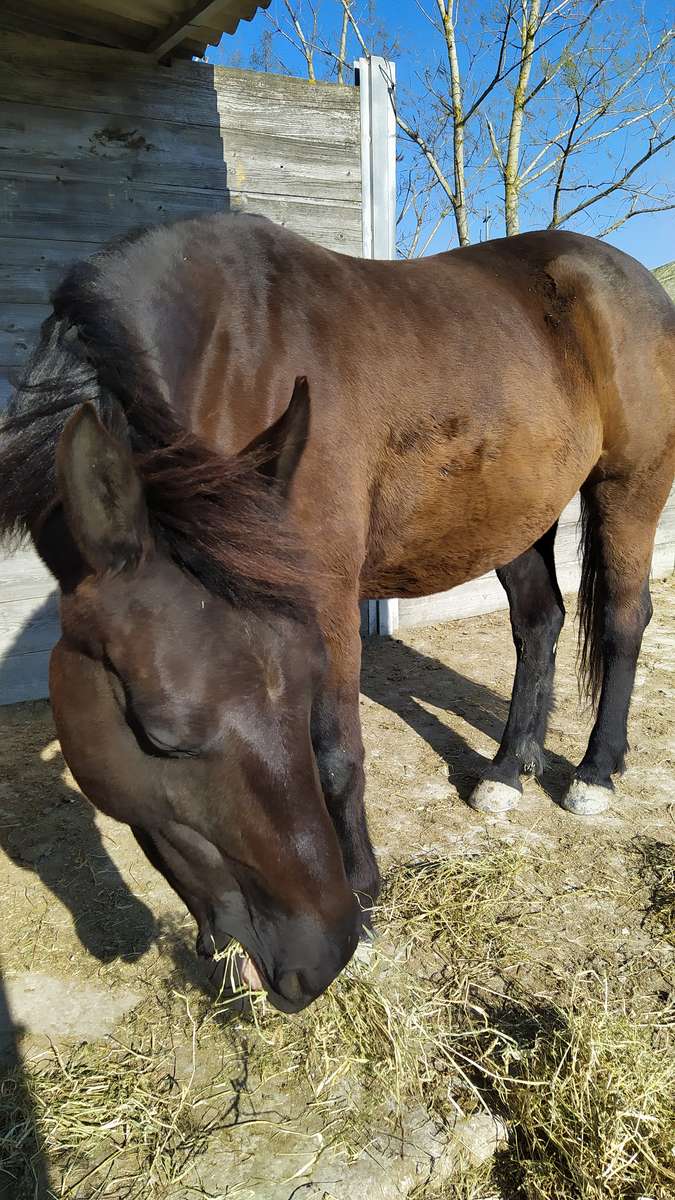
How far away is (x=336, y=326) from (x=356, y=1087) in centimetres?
189

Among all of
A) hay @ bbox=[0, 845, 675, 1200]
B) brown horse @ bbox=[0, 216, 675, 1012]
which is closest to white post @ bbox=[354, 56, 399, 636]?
brown horse @ bbox=[0, 216, 675, 1012]

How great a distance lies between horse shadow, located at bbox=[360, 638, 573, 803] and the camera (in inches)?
129

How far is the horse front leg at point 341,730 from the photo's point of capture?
1.92 m

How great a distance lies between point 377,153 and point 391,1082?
4.69 m

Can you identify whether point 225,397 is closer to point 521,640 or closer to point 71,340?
Answer: point 71,340

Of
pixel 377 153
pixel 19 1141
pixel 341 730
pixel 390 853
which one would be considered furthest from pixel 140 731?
pixel 377 153

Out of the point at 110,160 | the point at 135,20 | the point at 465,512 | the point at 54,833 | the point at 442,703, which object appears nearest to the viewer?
the point at 465,512

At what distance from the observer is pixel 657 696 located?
4.06 metres

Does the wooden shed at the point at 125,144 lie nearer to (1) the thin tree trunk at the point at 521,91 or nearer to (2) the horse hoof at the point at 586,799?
(2) the horse hoof at the point at 586,799

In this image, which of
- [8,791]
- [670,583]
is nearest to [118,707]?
[8,791]

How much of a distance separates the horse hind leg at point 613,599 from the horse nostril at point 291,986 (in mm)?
1926

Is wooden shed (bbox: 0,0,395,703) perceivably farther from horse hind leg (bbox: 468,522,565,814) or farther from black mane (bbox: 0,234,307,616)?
horse hind leg (bbox: 468,522,565,814)

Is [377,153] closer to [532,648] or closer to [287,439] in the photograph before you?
[532,648]

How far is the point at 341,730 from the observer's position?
1.94 metres
